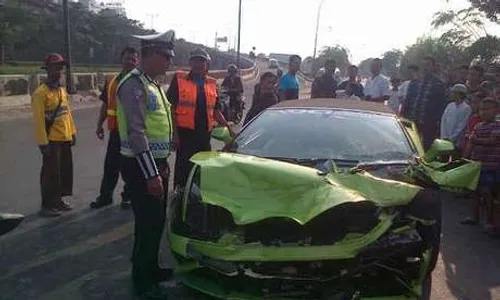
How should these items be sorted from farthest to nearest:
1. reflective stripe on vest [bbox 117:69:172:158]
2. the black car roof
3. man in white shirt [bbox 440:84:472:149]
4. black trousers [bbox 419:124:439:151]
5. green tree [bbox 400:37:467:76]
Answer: green tree [bbox 400:37:467:76], black trousers [bbox 419:124:439:151], man in white shirt [bbox 440:84:472:149], the black car roof, reflective stripe on vest [bbox 117:69:172:158]

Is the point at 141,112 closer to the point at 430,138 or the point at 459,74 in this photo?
the point at 430,138

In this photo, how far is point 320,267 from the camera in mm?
3562

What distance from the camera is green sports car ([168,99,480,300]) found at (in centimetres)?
358

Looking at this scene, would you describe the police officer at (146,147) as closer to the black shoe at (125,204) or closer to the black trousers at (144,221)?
the black trousers at (144,221)

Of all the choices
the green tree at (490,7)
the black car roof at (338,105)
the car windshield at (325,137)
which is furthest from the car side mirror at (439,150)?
the green tree at (490,7)

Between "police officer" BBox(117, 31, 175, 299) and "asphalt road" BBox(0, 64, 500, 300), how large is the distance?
0.33 meters

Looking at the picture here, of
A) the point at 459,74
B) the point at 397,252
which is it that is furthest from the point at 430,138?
the point at 397,252

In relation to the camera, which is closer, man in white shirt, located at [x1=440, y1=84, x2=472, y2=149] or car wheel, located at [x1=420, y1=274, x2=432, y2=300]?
car wheel, located at [x1=420, y1=274, x2=432, y2=300]

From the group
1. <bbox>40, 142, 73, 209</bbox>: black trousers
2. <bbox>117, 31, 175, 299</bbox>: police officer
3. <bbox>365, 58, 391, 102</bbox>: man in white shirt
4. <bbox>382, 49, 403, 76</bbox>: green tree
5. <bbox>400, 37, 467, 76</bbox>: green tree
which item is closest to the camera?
<bbox>117, 31, 175, 299</bbox>: police officer

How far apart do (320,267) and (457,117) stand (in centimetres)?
524

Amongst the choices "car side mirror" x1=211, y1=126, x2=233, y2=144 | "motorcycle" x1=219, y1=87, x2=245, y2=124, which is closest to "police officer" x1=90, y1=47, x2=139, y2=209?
"car side mirror" x1=211, y1=126, x2=233, y2=144

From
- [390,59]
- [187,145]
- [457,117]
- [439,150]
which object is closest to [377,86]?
[457,117]

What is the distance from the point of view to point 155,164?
410cm

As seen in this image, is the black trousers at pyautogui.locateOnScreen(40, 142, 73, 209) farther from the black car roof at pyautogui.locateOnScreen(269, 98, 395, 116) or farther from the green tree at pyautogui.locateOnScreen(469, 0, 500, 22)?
the green tree at pyautogui.locateOnScreen(469, 0, 500, 22)
